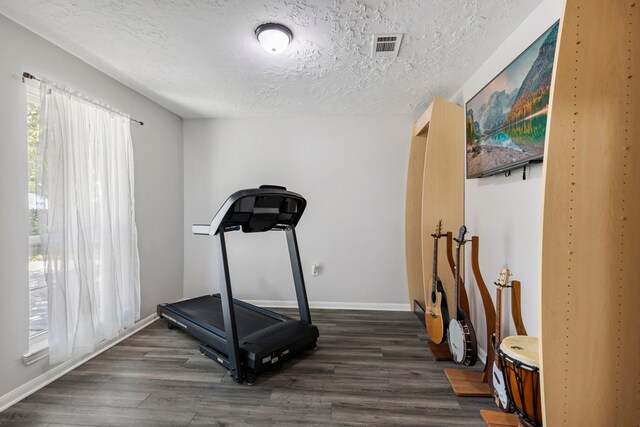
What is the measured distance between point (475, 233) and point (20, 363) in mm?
3535

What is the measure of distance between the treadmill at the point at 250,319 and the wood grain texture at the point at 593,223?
1.71m

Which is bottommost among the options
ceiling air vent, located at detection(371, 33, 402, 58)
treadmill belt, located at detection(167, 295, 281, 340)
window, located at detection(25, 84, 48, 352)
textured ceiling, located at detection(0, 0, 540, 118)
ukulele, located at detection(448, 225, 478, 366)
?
treadmill belt, located at detection(167, 295, 281, 340)

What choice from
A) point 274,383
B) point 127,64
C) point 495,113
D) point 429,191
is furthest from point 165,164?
point 495,113

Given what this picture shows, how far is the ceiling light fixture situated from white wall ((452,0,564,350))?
1.52 meters

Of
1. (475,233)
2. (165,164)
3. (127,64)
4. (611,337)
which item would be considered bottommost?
(611,337)

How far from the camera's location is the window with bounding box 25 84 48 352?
6.56 feet

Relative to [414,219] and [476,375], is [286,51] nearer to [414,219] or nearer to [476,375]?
[414,219]

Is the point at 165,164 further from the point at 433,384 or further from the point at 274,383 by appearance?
the point at 433,384

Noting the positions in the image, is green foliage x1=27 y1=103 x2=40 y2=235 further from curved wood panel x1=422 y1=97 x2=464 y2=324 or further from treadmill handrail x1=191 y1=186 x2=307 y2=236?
curved wood panel x1=422 y1=97 x2=464 y2=324

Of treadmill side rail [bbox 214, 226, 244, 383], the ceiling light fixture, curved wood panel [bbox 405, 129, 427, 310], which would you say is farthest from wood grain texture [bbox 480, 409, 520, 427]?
the ceiling light fixture

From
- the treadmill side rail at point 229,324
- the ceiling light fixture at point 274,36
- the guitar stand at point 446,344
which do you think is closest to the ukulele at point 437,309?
the guitar stand at point 446,344

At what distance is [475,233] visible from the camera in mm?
2482

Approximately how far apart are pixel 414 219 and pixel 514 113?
1.87 metres

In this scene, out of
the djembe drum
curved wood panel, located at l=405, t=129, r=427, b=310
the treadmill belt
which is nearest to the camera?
the djembe drum
